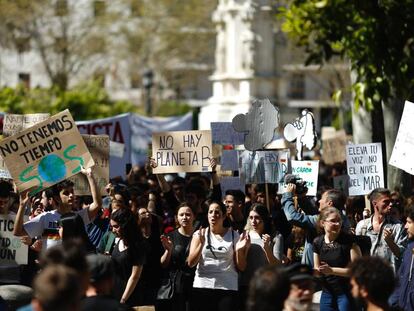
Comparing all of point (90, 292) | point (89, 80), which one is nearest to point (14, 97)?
point (89, 80)

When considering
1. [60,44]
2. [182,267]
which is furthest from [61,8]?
[182,267]

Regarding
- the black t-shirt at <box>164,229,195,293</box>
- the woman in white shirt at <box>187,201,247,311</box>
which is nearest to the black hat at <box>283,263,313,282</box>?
the woman in white shirt at <box>187,201,247,311</box>

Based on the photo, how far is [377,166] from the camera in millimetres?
14422

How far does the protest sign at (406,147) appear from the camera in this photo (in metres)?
13.1

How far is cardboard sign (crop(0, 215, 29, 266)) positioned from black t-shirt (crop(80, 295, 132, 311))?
3725 millimetres

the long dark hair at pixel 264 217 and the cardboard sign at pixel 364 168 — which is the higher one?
the cardboard sign at pixel 364 168

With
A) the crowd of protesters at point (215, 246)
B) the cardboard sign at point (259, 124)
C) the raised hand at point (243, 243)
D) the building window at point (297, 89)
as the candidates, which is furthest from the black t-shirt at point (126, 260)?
the building window at point (297, 89)

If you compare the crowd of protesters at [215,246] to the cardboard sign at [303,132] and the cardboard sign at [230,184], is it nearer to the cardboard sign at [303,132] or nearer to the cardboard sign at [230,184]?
the cardboard sign at [230,184]

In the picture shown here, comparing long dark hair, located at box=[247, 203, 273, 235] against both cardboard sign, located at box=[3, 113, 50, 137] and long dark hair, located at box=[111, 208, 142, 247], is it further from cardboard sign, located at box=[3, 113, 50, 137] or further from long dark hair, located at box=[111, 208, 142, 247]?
cardboard sign, located at box=[3, 113, 50, 137]

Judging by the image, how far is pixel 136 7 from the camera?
49.2 m

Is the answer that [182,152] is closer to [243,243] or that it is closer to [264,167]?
[264,167]

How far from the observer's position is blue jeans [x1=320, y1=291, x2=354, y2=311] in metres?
10.3

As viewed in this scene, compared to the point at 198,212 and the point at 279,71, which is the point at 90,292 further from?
the point at 279,71

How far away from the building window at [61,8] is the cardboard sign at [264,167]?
31.2 m
